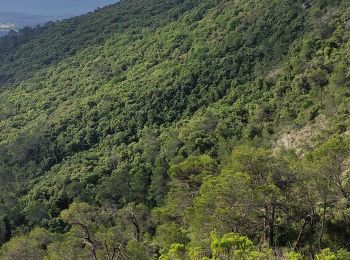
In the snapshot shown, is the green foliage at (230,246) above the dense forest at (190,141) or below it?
above

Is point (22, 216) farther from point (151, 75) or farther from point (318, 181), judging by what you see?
point (318, 181)

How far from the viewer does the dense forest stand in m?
23.9

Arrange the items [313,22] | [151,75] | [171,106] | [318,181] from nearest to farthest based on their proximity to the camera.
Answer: [318,181]
[313,22]
[171,106]
[151,75]

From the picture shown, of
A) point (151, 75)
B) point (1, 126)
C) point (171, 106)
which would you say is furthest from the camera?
point (1, 126)

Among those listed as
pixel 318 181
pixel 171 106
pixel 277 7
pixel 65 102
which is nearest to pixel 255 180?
pixel 318 181

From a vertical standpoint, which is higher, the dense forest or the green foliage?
the green foliage

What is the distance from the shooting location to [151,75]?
260ft

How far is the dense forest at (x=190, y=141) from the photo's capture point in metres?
23.9

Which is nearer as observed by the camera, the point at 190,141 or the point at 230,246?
the point at 230,246

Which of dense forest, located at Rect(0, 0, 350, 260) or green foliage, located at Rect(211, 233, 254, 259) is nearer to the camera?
green foliage, located at Rect(211, 233, 254, 259)

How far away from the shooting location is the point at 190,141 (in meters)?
56.5

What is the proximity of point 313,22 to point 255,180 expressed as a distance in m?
43.1

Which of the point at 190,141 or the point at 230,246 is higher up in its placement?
the point at 230,246

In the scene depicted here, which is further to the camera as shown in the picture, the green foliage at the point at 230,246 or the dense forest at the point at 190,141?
the dense forest at the point at 190,141
